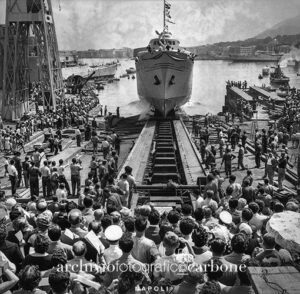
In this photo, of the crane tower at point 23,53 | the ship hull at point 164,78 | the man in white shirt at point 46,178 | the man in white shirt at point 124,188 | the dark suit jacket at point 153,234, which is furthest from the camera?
the crane tower at point 23,53

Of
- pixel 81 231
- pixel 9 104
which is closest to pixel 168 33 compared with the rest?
pixel 9 104

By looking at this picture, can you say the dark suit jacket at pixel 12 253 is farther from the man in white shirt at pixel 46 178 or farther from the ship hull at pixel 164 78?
the ship hull at pixel 164 78

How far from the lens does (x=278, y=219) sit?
4.61 metres

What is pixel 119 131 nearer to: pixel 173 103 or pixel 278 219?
pixel 173 103

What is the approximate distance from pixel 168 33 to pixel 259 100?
14373 millimetres

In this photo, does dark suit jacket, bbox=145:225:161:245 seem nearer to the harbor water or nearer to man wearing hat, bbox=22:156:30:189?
man wearing hat, bbox=22:156:30:189

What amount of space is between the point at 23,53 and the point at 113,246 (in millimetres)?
30451

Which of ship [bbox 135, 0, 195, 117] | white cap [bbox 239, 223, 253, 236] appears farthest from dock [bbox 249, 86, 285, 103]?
white cap [bbox 239, 223, 253, 236]

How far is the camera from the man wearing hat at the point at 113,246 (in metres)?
4.70

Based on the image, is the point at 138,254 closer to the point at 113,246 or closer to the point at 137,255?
the point at 137,255

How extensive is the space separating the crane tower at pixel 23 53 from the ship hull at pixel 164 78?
8521 mm

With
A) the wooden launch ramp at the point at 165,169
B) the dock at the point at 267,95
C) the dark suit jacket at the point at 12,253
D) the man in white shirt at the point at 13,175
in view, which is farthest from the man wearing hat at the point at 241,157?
the dock at the point at 267,95

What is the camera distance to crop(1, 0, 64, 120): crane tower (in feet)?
94.1

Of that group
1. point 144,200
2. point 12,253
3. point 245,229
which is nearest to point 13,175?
point 144,200
